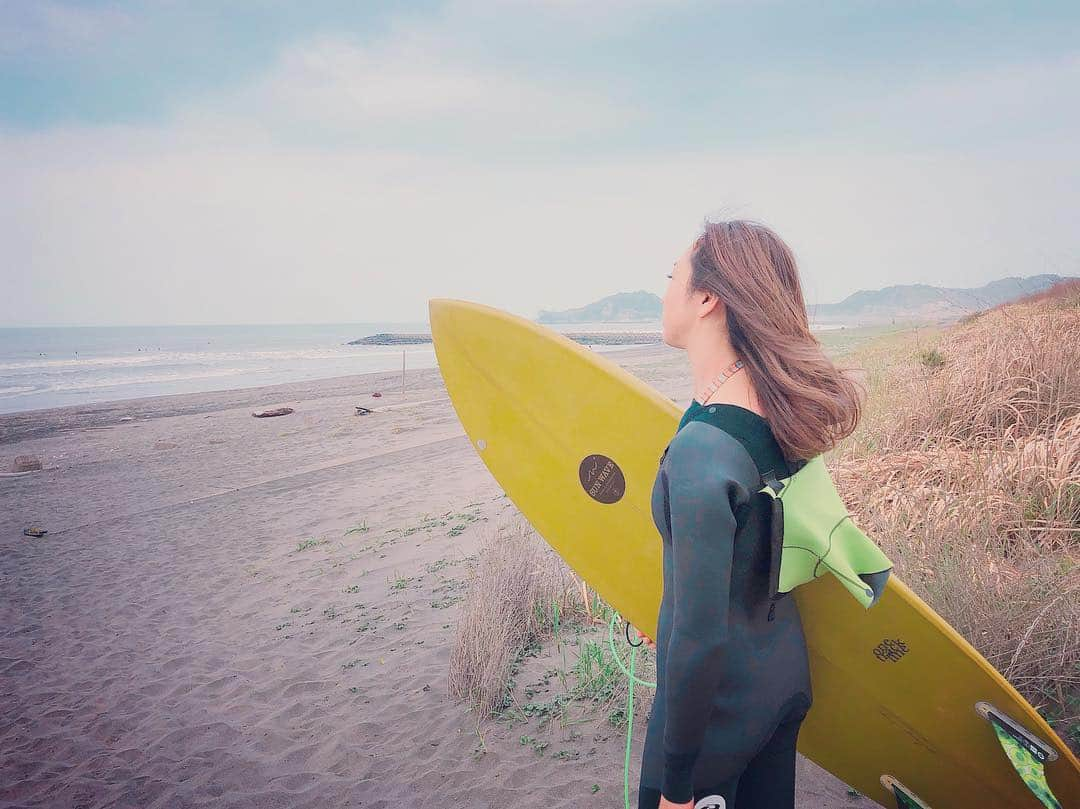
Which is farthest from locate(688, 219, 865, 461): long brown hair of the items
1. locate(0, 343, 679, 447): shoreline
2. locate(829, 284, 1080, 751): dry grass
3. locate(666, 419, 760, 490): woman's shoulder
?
locate(0, 343, 679, 447): shoreline

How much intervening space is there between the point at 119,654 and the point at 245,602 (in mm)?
870

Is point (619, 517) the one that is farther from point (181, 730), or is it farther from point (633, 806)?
point (181, 730)

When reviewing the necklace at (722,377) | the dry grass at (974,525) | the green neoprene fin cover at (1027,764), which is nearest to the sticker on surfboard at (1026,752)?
the green neoprene fin cover at (1027,764)

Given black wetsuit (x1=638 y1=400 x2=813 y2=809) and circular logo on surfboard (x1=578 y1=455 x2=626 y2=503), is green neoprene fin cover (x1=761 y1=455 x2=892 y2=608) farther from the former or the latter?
circular logo on surfboard (x1=578 y1=455 x2=626 y2=503)

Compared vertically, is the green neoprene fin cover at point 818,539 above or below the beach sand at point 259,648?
above

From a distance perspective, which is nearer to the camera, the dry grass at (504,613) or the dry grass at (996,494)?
the dry grass at (996,494)

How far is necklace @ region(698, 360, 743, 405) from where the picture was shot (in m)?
1.29

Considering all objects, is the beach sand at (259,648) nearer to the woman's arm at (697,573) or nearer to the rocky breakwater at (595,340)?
the woman's arm at (697,573)

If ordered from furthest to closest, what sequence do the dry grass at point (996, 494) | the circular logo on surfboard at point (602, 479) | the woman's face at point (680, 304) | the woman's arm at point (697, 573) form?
the dry grass at point (996, 494)
the circular logo on surfboard at point (602, 479)
the woman's face at point (680, 304)
the woman's arm at point (697, 573)

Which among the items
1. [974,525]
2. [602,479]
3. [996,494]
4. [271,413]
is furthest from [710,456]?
[271,413]

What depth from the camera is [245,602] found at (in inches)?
192

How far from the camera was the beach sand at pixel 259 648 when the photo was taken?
2756mm

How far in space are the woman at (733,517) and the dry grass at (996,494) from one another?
1.66 metres

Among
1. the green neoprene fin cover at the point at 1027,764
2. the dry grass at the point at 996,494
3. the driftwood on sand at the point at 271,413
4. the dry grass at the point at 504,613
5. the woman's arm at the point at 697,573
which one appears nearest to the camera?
the woman's arm at the point at 697,573
